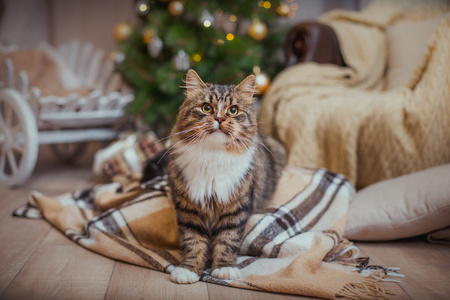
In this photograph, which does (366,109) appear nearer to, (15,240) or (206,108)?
(206,108)

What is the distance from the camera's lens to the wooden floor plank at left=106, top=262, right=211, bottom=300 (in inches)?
40.2

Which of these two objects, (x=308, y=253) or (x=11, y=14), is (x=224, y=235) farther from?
(x=11, y=14)

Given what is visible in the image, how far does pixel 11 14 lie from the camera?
352cm

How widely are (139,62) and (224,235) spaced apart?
181cm

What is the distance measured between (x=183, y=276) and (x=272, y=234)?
0.37m

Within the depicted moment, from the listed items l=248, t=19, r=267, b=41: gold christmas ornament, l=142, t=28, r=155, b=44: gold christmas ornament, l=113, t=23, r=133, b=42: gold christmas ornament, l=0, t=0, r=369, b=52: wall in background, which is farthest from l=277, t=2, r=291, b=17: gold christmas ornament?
l=113, t=23, r=133, b=42: gold christmas ornament

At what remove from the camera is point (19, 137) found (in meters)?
2.19

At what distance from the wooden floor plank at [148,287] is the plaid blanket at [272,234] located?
0.04 m

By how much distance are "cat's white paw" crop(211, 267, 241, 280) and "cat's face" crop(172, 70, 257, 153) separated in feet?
1.19

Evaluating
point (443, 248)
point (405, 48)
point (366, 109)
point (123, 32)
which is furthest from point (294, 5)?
point (443, 248)

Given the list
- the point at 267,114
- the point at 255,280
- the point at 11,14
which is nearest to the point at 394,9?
the point at 267,114

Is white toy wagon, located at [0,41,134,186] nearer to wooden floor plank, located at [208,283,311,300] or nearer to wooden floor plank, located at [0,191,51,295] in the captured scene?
wooden floor plank, located at [0,191,51,295]

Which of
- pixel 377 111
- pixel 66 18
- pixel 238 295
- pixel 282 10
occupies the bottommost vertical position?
pixel 238 295

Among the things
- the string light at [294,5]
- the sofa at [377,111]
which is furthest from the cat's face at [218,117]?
the string light at [294,5]
